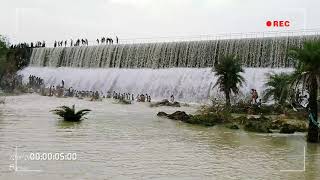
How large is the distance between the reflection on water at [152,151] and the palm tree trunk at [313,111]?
0.41 meters

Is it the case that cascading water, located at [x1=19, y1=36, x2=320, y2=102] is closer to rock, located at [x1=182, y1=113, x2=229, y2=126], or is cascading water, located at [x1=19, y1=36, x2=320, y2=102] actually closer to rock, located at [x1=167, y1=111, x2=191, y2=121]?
rock, located at [x1=167, y1=111, x2=191, y2=121]

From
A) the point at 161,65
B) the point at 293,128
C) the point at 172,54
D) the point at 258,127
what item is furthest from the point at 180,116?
the point at 161,65

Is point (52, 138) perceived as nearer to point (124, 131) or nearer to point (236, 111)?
point (124, 131)

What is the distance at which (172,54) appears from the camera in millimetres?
49656

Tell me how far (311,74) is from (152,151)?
643 cm

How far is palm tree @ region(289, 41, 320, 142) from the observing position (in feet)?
56.7

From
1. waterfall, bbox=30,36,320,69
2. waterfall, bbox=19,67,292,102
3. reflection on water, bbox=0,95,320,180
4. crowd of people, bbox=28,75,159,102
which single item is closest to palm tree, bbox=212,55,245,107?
waterfall, bbox=19,67,292,102

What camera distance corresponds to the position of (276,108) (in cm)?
3002

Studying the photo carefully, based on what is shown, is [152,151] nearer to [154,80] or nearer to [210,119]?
[210,119]

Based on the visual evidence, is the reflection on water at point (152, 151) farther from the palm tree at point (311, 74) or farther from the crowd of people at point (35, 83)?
the crowd of people at point (35, 83)

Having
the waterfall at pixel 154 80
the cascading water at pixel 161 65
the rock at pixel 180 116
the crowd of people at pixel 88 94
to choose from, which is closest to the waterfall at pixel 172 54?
the cascading water at pixel 161 65

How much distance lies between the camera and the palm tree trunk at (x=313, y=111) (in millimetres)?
17562

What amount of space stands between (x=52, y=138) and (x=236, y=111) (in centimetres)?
1647

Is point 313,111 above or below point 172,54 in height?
below
